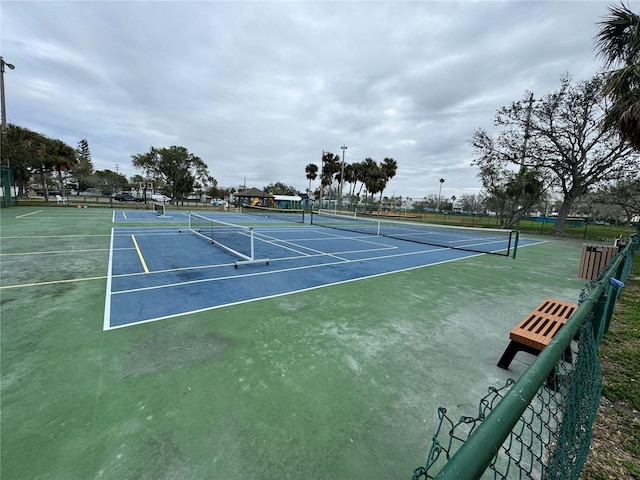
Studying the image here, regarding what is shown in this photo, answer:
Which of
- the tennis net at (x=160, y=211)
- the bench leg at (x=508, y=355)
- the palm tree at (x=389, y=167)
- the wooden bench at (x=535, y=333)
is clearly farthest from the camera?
the palm tree at (x=389, y=167)

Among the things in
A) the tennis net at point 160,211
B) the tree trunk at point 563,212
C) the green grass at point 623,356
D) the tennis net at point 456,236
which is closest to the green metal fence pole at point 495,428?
the green grass at point 623,356

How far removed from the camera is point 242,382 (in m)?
3.49

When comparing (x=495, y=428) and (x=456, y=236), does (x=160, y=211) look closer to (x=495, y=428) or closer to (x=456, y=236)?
(x=456, y=236)

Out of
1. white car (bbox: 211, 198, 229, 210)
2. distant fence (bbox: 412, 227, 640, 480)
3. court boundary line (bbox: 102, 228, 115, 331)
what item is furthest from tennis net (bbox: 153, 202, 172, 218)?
distant fence (bbox: 412, 227, 640, 480)

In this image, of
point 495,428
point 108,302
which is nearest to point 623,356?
point 495,428

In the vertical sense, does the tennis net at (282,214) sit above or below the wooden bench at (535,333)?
above

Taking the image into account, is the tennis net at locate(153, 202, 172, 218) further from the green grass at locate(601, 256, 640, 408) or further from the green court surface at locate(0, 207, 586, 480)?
the green grass at locate(601, 256, 640, 408)

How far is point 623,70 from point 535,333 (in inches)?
329

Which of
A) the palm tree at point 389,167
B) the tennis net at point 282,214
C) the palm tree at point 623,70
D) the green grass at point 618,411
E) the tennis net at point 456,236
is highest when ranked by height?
the palm tree at point 389,167

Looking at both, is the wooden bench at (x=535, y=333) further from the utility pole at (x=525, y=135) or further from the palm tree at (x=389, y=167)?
the palm tree at (x=389, y=167)

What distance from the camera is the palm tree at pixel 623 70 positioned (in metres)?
7.09

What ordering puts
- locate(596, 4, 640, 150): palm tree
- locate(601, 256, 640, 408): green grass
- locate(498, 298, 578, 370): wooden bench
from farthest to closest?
1. locate(596, 4, 640, 150): palm tree
2. locate(498, 298, 578, 370): wooden bench
3. locate(601, 256, 640, 408): green grass

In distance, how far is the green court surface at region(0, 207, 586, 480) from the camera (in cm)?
250

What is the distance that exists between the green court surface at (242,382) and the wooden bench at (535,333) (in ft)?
1.05
